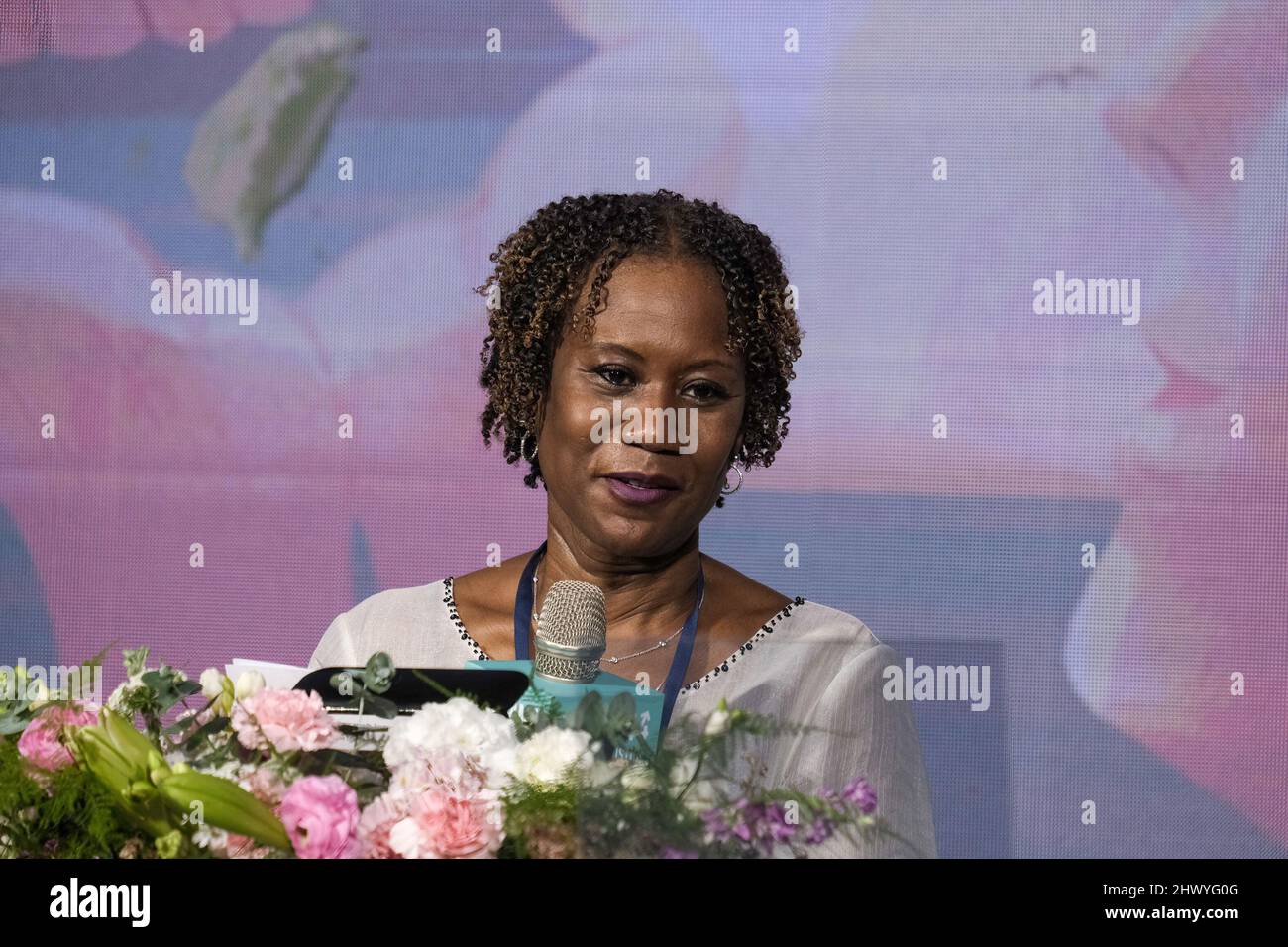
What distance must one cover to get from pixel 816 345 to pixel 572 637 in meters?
1.16

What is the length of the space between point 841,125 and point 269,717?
5.39 ft

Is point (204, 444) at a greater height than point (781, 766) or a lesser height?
greater

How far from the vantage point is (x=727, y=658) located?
246 cm

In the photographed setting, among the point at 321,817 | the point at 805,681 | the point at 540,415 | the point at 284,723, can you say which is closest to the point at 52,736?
the point at 284,723

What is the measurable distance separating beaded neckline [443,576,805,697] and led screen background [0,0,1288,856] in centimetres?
21

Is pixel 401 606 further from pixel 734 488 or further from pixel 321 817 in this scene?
pixel 321 817

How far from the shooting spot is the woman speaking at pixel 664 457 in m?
2.34

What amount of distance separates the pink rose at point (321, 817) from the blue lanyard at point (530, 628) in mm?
738

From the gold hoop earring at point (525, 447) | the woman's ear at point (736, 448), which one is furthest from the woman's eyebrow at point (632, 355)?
the gold hoop earring at point (525, 447)

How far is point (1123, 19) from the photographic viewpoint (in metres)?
2.77

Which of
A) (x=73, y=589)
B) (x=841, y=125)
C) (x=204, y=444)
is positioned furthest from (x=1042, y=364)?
(x=73, y=589)

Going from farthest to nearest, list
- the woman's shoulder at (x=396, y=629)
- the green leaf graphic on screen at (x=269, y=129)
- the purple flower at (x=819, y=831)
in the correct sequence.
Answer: the green leaf graphic on screen at (x=269, y=129) < the woman's shoulder at (x=396, y=629) < the purple flower at (x=819, y=831)

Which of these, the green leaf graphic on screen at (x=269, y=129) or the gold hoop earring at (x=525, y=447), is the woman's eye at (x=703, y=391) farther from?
the green leaf graphic on screen at (x=269, y=129)
